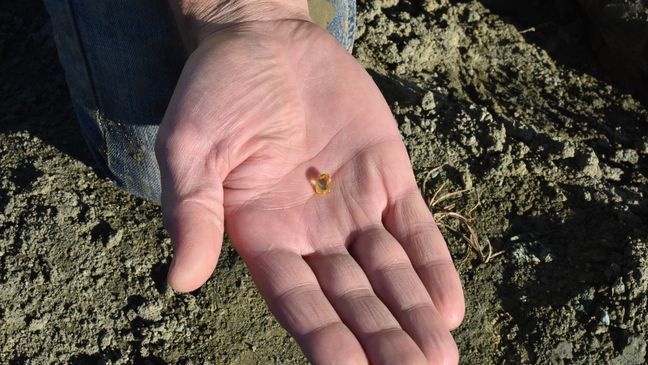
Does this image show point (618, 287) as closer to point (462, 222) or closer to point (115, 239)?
point (462, 222)

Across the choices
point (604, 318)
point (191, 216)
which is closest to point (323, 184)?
point (191, 216)

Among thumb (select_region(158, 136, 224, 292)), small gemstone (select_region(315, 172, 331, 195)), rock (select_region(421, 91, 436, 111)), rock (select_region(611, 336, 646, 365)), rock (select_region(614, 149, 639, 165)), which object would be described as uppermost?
thumb (select_region(158, 136, 224, 292))

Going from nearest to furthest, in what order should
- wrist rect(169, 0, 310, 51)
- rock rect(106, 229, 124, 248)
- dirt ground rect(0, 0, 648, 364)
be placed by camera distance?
wrist rect(169, 0, 310, 51) < dirt ground rect(0, 0, 648, 364) < rock rect(106, 229, 124, 248)

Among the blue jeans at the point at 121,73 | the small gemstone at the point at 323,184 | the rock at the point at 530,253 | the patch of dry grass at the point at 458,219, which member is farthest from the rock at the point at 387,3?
the small gemstone at the point at 323,184

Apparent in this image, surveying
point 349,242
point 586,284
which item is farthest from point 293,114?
Result: point 586,284

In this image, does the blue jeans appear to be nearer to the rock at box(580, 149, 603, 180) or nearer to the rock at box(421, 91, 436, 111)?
the rock at box(421, 91, 436, 111)

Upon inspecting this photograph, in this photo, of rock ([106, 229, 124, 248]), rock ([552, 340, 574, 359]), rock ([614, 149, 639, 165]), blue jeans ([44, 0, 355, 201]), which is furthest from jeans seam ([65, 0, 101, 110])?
rock ([614, 149, 639, 165])

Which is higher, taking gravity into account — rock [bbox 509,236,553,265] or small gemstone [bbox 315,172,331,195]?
small gemstone [bbox 315,172,331,195]

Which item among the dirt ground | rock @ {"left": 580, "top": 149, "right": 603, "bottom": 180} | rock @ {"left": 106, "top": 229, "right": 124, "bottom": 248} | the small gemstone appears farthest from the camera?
rock @ {"left": 580, "top": 149, "right": 603, "bottom": 180}
